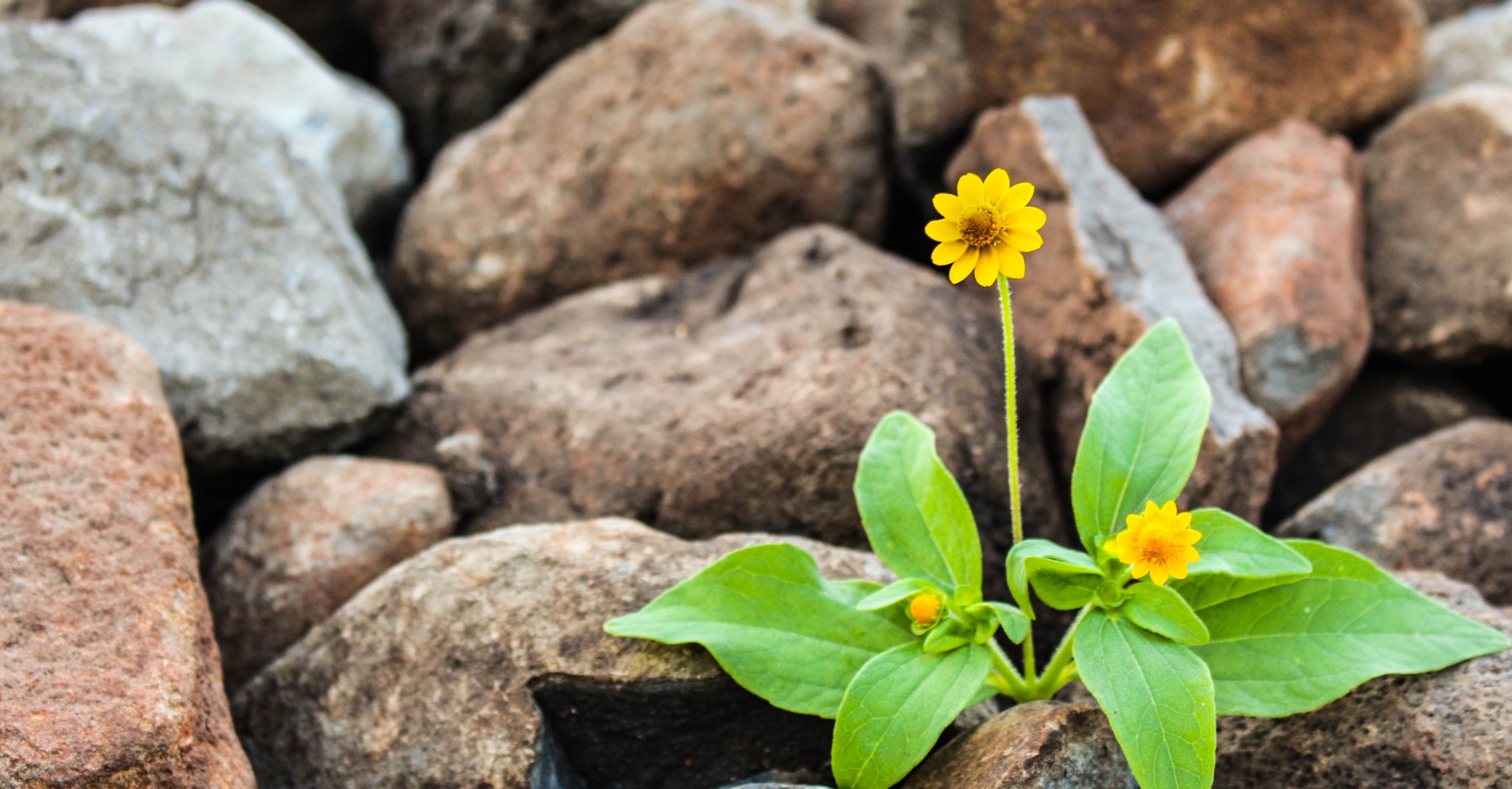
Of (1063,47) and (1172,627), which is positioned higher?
(1063,47)

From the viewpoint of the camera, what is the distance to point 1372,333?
10.1ft

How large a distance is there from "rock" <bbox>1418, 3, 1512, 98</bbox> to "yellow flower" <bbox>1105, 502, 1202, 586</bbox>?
253 centimetres

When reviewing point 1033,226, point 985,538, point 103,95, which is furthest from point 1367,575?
point 103,95

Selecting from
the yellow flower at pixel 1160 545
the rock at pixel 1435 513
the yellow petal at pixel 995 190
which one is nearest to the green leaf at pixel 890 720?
the yellow flower at pixel 1160 545

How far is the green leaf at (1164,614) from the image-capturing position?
179cm

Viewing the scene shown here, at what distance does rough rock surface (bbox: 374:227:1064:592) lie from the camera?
245 centimetres

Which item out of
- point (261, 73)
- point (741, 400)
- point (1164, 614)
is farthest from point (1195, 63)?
point (261, 73)

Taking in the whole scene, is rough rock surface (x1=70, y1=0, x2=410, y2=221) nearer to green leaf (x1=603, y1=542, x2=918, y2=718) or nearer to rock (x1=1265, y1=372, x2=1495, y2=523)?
green leaf (x1=603, y1=542, x2=918, y2=718)

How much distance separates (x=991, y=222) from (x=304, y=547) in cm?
173

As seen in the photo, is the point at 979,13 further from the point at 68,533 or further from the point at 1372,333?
the point at 68,533

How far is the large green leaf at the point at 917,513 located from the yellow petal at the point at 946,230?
48 cm

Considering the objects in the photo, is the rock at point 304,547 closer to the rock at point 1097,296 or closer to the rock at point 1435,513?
the rock at point 1097,296

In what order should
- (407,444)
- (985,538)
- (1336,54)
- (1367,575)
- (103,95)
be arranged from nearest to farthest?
1. (1367,575)
2. (985,538)
3. (103,95)
4. (407,444)
5. (1336,54)

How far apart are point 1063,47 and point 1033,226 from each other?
5.99ft
